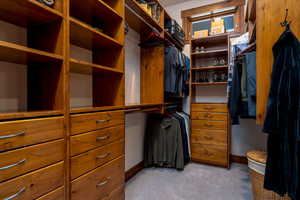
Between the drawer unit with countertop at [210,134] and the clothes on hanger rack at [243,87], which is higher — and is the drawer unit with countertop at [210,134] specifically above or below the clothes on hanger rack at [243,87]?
below

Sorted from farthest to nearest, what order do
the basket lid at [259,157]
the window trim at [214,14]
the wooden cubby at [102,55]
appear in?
the window trim at [214,14]
the basket lid at [259,157]
the wooden cubby at [102,55]

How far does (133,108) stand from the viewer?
1.77 m

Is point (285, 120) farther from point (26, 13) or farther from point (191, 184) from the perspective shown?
point (26, 13)

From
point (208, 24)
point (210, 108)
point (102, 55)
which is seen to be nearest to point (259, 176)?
point (210, 108)

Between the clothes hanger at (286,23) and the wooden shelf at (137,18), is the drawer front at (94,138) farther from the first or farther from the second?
the clothes hanger at (286,23)

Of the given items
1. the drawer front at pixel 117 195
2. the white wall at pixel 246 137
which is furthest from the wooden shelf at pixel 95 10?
the white wall at pixel 246 137

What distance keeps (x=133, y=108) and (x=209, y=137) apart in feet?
4.91

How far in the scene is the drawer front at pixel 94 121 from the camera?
41.3 inches

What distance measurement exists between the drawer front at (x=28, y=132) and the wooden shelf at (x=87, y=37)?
640mm

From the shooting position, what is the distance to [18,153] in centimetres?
77

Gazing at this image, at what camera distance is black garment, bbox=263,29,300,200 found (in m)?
1.08

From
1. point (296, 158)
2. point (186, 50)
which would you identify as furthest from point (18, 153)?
point (186, 50)

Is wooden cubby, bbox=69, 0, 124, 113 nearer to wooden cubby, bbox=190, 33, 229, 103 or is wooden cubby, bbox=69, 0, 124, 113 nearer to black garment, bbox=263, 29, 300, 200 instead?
black garment, bbox=263, 29, 300, 200

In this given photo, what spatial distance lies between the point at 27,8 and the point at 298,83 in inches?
67.8
